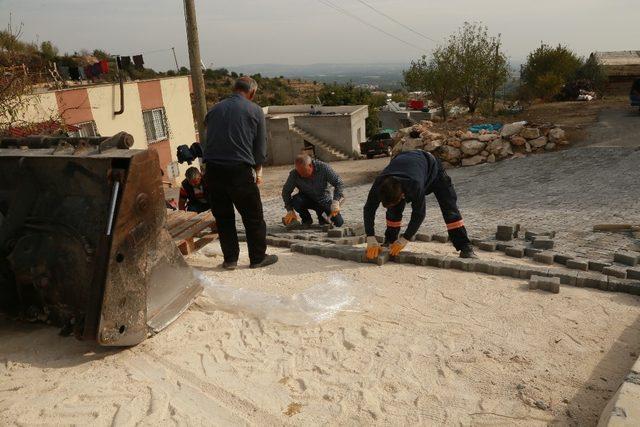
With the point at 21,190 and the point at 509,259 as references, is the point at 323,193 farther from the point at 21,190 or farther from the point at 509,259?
the point at 21,190

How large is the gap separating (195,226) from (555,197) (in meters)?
7.24

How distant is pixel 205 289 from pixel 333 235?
7.47 ft

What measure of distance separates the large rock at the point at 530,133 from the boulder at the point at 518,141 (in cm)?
17

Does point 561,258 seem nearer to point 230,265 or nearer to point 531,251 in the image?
point 531,251

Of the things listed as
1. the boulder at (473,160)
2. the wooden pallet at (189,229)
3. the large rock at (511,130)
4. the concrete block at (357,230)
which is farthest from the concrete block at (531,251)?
the large rock at (511,130)

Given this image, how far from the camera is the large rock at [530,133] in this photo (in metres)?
14.2

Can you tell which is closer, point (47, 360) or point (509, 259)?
point (47, 360)

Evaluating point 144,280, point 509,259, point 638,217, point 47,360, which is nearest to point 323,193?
point 509,259

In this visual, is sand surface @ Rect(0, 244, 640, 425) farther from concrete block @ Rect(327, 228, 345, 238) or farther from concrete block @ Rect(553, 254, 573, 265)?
concrete block @ Rect(327, 228, 345, 238)

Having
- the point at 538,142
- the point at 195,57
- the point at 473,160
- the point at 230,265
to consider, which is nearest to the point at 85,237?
the point at 230,265

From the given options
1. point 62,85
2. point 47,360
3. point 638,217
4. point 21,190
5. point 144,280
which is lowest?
point 638,217

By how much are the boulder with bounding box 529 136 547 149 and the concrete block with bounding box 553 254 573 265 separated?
10.3 metres

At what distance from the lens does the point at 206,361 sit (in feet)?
9.50

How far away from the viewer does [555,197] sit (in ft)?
29.8
